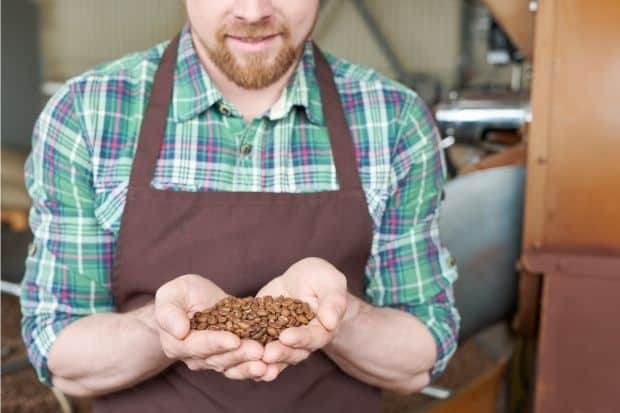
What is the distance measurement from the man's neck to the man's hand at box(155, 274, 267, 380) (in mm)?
357

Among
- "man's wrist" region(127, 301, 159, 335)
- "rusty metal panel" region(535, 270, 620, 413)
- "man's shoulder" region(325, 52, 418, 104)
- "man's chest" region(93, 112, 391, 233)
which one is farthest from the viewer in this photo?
"rusty metal panel" region(535, 270, 620, 413)

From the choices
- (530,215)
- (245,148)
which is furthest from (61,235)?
(530,215)

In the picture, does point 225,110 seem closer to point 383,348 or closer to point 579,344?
point 383,348

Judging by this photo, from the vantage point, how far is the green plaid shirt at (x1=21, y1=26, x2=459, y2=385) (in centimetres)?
108

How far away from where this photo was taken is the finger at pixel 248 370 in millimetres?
764

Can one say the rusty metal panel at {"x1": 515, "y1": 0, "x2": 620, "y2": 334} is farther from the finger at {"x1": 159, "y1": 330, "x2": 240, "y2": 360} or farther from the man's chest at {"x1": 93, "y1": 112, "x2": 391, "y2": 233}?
the finger at {"x1": 159, "y1": 330, "x2": 240, "y2": 360}

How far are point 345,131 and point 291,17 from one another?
185 millimetres

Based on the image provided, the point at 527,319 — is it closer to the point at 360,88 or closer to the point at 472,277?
the point at 472,277

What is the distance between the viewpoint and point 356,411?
1.17m

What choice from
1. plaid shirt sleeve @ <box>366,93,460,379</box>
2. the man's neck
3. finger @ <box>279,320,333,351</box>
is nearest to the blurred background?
plaid shirt sleeve @ <box>366,93,460,379</box>

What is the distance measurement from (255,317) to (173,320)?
4.2 inches

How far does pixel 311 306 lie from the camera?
2.97 ft

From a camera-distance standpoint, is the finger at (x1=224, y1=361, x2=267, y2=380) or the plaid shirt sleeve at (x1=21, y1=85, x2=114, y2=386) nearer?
the finger at (x1=224, y1=361, x2=267, y2=380)

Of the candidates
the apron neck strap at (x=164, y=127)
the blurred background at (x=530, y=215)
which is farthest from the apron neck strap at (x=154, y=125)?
the blurred background at (x=530, y=215)
